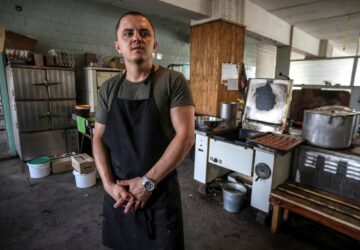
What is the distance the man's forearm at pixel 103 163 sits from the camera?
3.71 feet

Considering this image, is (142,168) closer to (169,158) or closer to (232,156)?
(169,158)

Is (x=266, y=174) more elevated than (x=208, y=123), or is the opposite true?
(x=208, y=123)

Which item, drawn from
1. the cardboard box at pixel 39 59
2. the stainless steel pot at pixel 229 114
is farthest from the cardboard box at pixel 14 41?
the stainless steel pot at pixel 229 114

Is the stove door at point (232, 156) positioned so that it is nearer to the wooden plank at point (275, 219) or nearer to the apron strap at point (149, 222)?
the wooden plank at point (275, 219)

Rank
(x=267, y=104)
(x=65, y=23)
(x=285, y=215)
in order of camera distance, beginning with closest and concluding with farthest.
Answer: (x=285, y=215), (x=267, y=104), (x=65, y=23)

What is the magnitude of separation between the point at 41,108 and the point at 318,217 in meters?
3.96

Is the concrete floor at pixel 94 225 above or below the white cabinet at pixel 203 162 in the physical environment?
below

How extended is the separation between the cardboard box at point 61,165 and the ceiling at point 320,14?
14.3 ft

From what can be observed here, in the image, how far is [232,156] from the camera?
7.81 ft

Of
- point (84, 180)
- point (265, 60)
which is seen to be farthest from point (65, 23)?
point (265, 60)

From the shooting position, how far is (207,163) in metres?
2.62

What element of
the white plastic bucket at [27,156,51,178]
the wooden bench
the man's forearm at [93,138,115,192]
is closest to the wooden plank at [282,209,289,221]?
the wooden bench

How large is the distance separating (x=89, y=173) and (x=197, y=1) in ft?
9.77

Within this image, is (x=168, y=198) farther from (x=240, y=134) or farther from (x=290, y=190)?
(x=240, y=134)
